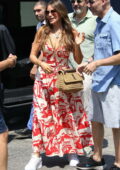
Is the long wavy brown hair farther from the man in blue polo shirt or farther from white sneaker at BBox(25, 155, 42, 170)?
white sneaker at BBox(25, 155, 42, 170)

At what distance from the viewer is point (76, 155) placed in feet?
16.4

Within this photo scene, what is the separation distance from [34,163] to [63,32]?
1.27 m

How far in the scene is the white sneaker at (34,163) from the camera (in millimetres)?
4802

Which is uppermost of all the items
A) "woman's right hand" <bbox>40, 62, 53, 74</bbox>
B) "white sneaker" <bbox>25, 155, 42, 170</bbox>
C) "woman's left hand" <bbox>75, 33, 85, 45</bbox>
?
"woman's left hand" <bbox>75, 33, 85, 45</bbox>

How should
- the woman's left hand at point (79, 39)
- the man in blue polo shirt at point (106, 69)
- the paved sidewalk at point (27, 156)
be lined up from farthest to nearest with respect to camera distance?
the paved sidewalk at point (27, 156) → the woman's left hand at point (79, 39) → the man in blue polo shirt at point (106, 69)

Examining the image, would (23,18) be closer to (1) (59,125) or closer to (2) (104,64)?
(1) (59,125)

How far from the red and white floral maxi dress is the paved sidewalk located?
6.1 inches

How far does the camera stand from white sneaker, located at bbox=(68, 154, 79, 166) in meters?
4.94

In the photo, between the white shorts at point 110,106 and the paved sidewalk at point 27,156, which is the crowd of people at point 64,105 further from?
the paved sidewalk at point 27,156

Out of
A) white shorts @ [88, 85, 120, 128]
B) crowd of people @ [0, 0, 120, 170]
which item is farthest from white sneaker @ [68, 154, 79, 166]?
white shorts @ [88, 85, 120, 128]

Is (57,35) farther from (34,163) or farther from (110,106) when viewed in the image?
(34,163)

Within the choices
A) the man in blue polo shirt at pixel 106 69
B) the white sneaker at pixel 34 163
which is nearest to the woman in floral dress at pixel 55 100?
the white sneaker at pixel 34 163

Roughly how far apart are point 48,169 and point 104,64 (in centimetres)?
127

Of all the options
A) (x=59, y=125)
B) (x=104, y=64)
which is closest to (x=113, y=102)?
(x=104, y=64)
